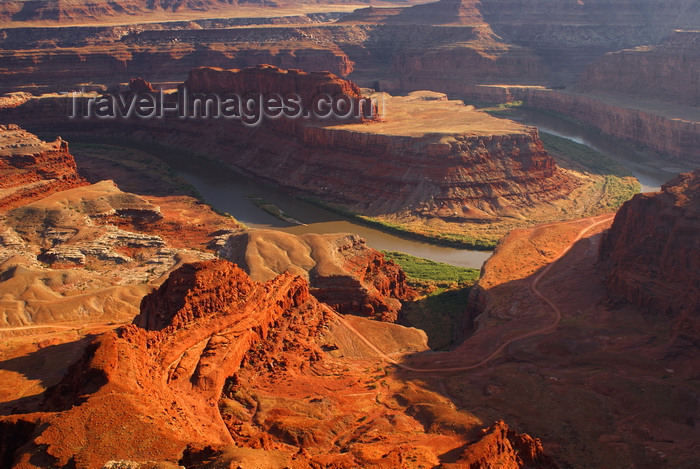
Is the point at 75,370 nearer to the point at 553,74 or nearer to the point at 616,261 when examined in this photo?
the point at 616,261

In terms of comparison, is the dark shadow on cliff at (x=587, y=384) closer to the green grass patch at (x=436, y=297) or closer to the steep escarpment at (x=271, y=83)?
the green grass patch at (x=436, y=297)

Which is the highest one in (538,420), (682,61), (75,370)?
(682,61)

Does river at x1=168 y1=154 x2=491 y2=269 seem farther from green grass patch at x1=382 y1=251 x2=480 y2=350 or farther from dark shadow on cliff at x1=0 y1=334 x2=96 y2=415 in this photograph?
dark shadow on cliff at x1=0 y1=334 x2=96 y2=415

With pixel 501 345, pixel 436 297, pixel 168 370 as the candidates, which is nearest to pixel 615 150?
pixel 436 297

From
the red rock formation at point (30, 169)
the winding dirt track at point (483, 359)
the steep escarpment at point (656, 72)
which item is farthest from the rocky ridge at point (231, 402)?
the steep escarpment at point (656, 72)

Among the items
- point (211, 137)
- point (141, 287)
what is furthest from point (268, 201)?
point (141, 287)

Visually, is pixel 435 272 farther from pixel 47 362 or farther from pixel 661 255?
pixel 47 362

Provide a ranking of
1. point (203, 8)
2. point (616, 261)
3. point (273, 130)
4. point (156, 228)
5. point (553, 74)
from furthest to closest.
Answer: point (203, 8) < point (553, 74) < point (273, 130) < point (156, 228) < point (616, 261)
